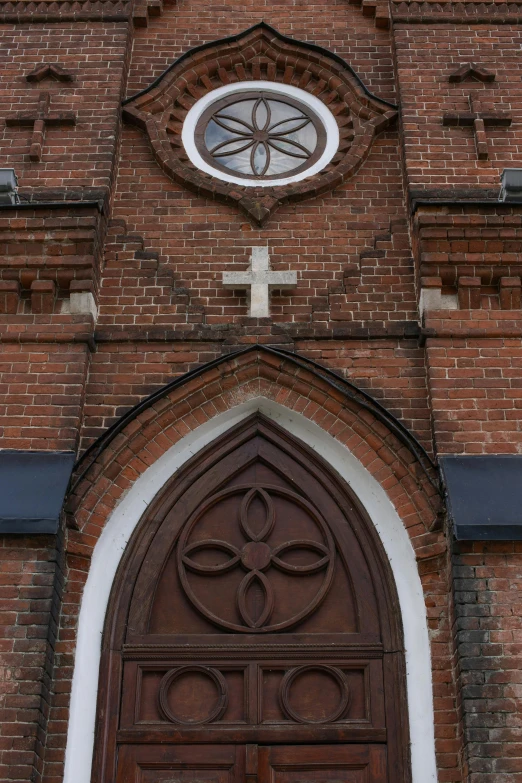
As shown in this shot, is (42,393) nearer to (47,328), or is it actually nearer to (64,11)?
(47,328)

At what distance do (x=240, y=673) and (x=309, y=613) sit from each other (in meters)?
0.58

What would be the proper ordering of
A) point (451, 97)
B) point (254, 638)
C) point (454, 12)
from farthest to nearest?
point (454, 12) < point (451, 97) < point (254, 638)

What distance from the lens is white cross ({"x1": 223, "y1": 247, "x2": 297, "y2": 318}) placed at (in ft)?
23.5

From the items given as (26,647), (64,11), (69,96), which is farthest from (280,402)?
(64,11)

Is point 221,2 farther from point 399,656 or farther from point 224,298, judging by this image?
point 399,656

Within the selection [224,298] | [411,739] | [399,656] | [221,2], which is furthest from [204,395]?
[221,2]

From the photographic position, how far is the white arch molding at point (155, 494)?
5.78 m

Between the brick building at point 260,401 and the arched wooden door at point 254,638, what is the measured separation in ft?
0.06

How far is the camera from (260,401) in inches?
272

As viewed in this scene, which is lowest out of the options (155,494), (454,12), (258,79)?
(155,494)

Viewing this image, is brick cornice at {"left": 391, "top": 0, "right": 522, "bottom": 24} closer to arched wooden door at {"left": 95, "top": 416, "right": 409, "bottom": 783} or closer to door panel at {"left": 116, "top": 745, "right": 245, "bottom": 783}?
arched wooden door at {"left": 95, "top": 416, "right": 409, "bottom": 783}

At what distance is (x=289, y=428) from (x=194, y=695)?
194 centimetres

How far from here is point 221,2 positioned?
921 cm

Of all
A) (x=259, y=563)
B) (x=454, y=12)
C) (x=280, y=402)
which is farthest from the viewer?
(x=454, y=12)
